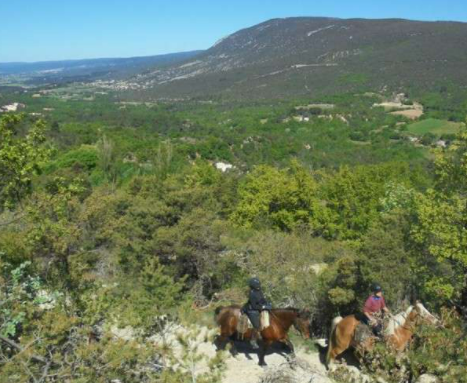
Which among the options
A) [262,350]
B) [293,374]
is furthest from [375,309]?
[262,350]

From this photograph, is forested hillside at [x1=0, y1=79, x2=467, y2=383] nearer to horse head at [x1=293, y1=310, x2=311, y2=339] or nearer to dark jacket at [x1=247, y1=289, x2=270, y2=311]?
dark jacket at [x1=247, y1=289, x2=270, y2=311]

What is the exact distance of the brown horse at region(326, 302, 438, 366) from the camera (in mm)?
10227

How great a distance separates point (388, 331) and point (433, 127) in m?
97.0

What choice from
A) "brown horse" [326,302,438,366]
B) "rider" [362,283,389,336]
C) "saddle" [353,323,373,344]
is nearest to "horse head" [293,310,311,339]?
"brown horse" [326,302,438,366]

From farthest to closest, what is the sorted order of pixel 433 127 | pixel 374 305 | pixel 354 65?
pixel 354 65, pixel 433 127, pixel 374 305

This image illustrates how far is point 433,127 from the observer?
98688mm

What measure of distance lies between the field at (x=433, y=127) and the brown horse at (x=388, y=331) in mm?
90747

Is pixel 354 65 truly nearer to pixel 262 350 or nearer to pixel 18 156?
pixel 262 350

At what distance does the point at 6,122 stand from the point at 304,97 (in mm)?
141115

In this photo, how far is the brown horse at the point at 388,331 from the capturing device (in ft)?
33.6

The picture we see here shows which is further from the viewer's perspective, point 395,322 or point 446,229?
point 446,229

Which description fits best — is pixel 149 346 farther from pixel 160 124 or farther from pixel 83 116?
pixel 83 116

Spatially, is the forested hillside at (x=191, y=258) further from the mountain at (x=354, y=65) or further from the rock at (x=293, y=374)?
the mountain at (x=354, y=65)

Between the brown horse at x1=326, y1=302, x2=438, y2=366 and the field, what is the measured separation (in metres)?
90.7
